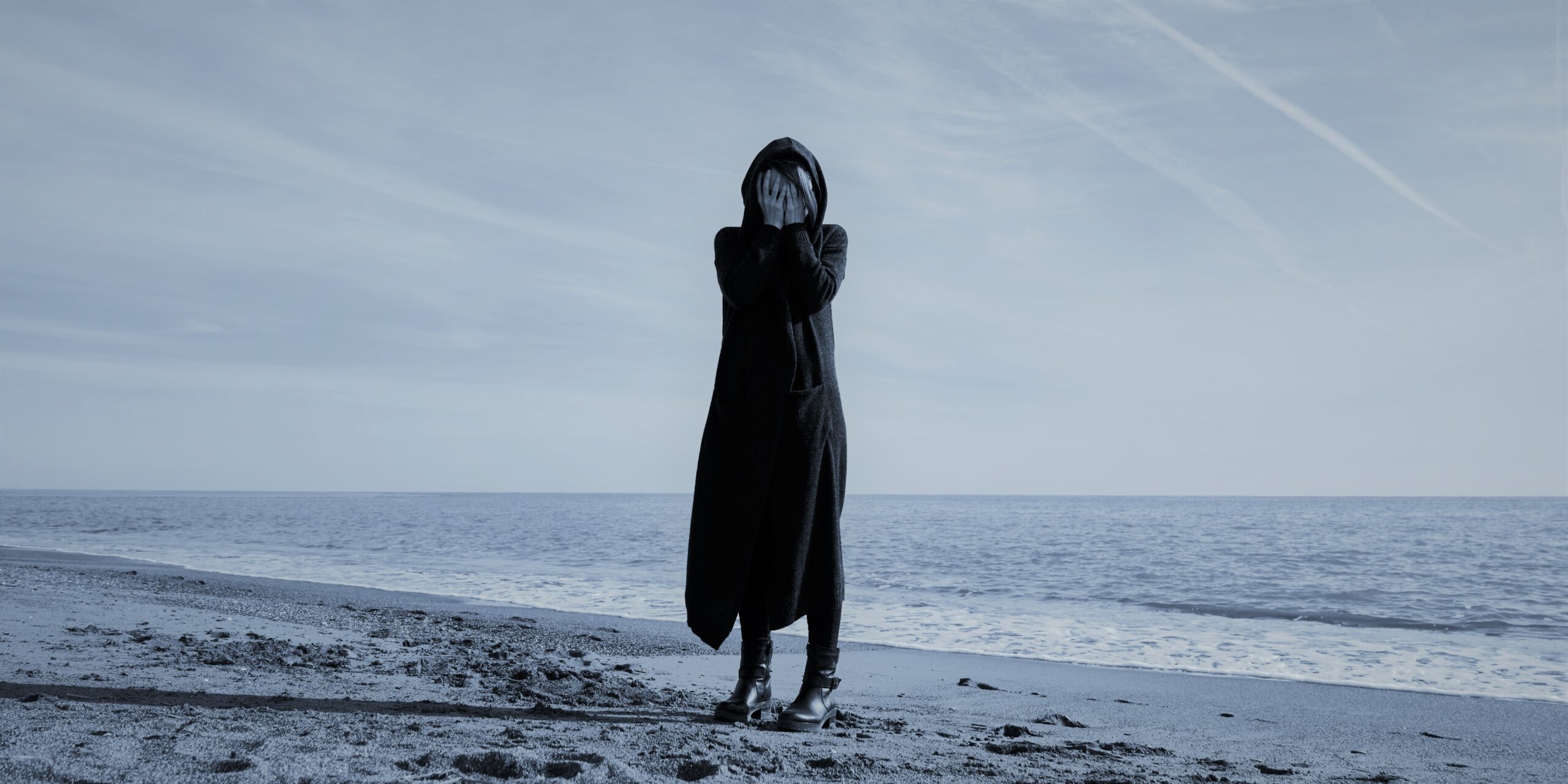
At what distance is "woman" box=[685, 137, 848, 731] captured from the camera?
311 centimetres

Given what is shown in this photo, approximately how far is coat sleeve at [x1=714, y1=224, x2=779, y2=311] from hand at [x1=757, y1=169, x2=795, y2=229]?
5cm

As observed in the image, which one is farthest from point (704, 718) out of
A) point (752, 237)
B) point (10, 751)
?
point (10, 751)

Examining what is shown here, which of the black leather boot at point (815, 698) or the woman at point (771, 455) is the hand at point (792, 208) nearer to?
the woman at point (771, 455)

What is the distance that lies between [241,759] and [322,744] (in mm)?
208

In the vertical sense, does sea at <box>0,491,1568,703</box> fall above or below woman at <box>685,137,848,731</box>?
below

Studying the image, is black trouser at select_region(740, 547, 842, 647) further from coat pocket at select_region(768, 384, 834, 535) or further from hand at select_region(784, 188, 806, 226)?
hand at select_region(784, 188, 806, 226)

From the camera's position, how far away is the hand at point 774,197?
125 inches

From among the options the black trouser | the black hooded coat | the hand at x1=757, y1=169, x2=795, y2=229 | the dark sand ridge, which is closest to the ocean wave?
the dark sand ridge

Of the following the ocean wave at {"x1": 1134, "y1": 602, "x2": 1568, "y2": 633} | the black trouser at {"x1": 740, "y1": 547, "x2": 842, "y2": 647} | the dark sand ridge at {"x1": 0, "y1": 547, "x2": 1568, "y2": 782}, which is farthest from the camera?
the ocean wave at {"x1": 1134, "y1": 602, "x2": 1568, "y2": 633}

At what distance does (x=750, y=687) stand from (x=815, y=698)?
244mm

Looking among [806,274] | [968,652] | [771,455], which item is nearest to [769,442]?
[771,455]

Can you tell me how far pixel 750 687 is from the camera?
3152mm

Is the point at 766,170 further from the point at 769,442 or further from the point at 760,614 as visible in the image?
the point at 760,614

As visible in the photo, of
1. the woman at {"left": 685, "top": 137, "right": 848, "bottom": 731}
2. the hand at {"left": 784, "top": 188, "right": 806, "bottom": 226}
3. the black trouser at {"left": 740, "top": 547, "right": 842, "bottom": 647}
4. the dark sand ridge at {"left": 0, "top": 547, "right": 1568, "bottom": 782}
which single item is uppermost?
the hand at {"left": 784, "top": 188, "right": 806, "bottom": 226}
